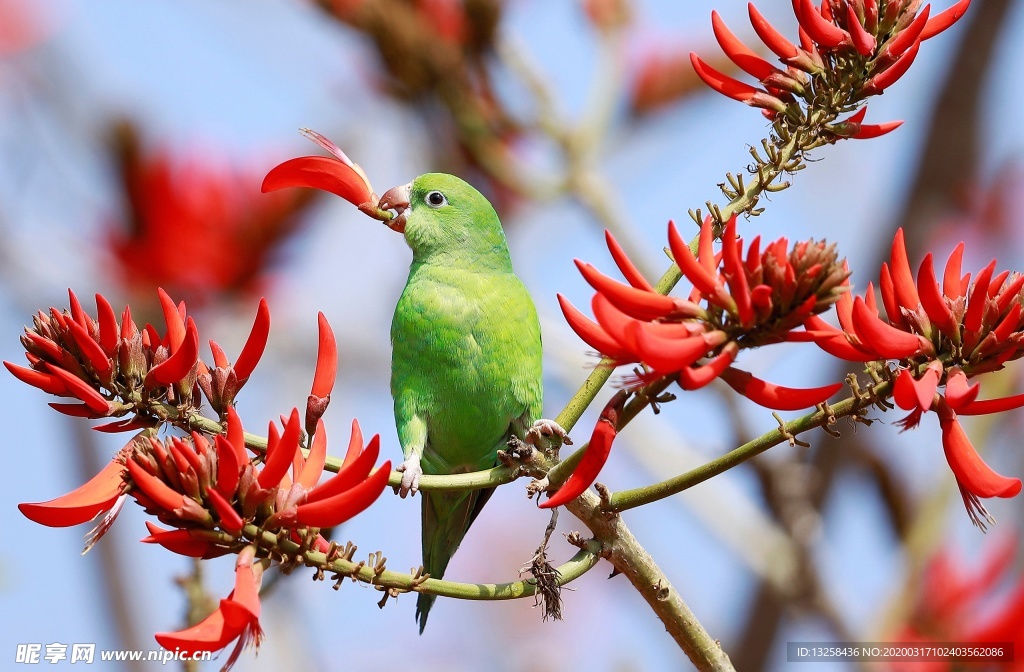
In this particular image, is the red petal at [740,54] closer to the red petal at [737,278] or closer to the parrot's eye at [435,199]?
the red petal at [737,278]

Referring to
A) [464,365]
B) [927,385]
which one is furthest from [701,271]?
[464,365]

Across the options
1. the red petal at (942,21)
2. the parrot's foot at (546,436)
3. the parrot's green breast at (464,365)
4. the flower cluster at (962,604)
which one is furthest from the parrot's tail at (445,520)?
the red petal at (942,21)

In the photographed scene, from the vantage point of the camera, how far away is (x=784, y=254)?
1.58 metres

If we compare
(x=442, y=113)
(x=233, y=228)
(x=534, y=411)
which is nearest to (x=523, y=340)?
(x=534, y=411)

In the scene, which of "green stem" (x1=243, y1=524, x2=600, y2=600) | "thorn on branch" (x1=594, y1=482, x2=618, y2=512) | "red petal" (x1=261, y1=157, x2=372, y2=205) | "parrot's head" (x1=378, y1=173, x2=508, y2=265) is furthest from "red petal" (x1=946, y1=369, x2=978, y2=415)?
"parrot's head" (x1=378, y1=173, x2=508, y2=265)

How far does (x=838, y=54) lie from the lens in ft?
6.34

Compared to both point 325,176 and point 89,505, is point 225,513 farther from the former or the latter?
point 325,176

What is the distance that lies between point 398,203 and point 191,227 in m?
1.64

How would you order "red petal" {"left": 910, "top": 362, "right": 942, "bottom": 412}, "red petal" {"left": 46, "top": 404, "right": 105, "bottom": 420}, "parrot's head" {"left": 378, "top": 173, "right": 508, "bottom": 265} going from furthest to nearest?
"parrot's head" {"left": 378, "top": 173, "right": 508, "bottom": 265} < "red petal" {"left": 46, "top": 404, "right": 105, "bottom": 420} < "red petal" {"left": 910, "top": 362, "right": 942, "bottom": 412}

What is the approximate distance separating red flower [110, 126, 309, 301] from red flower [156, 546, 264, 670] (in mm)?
3266

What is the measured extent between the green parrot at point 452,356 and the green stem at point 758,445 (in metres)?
1.52

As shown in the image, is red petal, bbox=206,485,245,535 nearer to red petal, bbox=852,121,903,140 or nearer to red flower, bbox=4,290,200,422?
red flower, bbox=4,290,200,422

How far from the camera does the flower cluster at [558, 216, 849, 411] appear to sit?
154 centimetres

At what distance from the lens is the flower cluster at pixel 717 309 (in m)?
1.54
